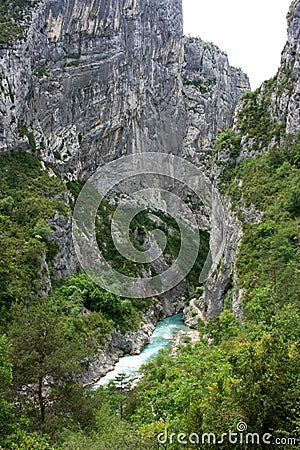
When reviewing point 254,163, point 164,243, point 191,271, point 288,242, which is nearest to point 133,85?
point 164,243

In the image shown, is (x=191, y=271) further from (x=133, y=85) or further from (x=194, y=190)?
(x=133, y=85)

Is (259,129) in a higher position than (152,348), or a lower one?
higher

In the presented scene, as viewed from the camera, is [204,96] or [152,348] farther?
[204,96]

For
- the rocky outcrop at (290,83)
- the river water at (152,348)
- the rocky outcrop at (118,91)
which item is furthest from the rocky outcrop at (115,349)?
the rocky outcrop at (290,83)

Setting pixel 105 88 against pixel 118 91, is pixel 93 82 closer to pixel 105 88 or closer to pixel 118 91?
pixel 105 88

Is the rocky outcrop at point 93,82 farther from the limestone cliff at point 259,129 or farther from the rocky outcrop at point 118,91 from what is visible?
the limestone cliff at point 259,129

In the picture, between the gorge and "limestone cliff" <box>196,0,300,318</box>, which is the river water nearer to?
the gorge

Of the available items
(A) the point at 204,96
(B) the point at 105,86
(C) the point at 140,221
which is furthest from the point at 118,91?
(A) the point at 204,96

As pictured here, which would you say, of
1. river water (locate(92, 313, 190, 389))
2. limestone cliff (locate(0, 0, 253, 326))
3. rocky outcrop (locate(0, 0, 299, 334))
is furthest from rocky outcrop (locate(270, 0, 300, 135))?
river water (locate(92, 313, 190, 389))
